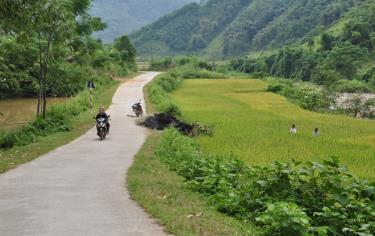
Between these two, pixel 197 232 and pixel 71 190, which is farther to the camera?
pixel 71 190

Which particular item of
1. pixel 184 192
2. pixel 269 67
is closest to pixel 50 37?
pixel 184 192

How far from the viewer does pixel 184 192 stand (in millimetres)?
11062

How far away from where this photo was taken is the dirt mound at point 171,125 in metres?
24.6

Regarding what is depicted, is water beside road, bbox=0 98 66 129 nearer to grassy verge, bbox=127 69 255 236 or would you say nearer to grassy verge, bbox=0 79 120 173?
grassy verge, bbox=0 79 120 173

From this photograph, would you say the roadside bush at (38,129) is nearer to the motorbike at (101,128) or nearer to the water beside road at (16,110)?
the motorbike at (101,128)

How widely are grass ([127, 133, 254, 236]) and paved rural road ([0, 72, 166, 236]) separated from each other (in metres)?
0.24

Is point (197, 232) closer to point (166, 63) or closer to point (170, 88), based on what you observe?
point (170, 88)

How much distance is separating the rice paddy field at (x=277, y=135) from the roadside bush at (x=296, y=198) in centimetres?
592

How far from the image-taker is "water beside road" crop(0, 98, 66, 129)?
32.5 meters

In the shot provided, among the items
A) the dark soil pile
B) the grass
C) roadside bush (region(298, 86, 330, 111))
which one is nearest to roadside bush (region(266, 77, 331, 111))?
roadside bush (region(298, 86, 330, 111))

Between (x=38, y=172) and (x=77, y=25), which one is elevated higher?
(x=77, y=25)

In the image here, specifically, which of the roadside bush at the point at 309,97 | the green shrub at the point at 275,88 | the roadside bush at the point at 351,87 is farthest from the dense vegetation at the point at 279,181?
the roadside bush at the point at 351,87

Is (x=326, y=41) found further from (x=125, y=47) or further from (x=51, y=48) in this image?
(x=51, y=48)

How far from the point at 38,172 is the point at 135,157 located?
11.4ft
